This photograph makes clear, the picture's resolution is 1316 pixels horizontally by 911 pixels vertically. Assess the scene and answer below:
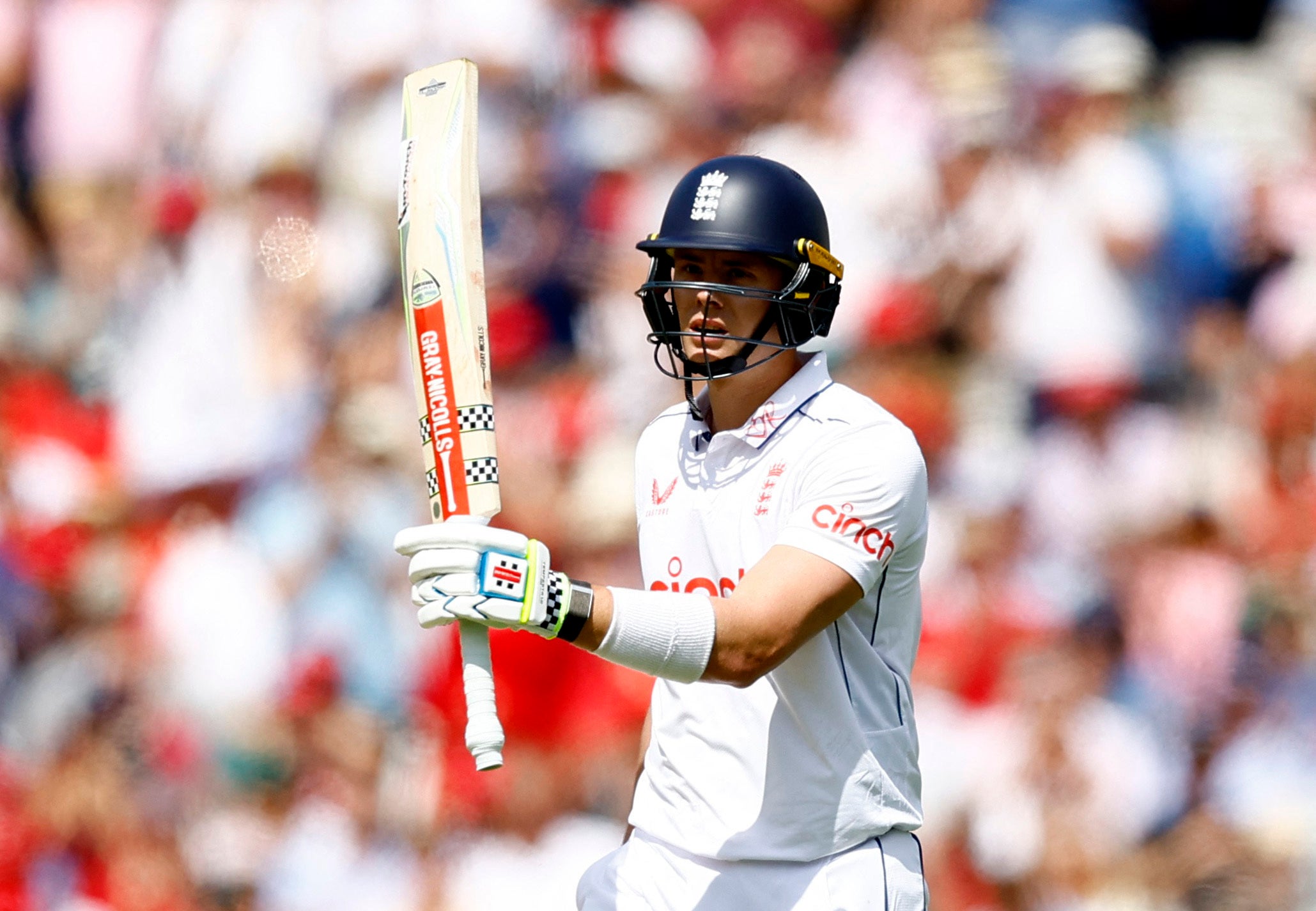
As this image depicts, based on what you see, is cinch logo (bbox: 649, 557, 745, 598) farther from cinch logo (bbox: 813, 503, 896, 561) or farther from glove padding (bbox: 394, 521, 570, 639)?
glove padding (bbox: 394, 521, 570, 639)

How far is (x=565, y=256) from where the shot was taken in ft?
13.9

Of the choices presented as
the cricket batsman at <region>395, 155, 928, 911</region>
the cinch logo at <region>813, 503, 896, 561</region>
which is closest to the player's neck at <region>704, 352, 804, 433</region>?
the cricket batsman at <region>395, 155, 928, 911</region>

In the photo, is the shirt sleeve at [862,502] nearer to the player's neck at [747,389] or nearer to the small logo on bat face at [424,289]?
the player's neck at [747,389]

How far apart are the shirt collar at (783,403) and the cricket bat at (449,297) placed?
0.45 meters

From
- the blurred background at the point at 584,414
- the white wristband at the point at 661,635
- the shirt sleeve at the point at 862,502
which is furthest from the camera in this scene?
the blurred background at the point at 584,414

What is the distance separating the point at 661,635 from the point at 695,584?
44 cm

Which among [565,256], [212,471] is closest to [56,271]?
[212,471]

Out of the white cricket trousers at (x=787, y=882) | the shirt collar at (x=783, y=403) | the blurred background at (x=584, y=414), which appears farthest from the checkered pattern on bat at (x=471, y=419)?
the blurred background at (x=584, y=414)

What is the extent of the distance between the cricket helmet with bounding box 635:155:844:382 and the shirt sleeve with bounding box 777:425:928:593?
0.85 feet

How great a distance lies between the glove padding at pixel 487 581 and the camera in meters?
2.07

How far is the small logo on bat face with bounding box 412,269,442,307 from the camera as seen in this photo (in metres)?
2.39

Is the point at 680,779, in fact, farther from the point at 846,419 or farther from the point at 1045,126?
the point at 1045,126

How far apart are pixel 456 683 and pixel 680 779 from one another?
185 cm

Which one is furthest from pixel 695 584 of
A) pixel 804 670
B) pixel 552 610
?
pixel 552 610
